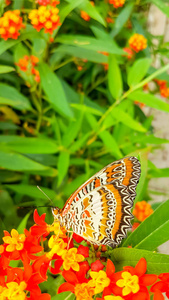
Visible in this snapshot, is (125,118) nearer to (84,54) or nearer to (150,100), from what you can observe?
(150,100)

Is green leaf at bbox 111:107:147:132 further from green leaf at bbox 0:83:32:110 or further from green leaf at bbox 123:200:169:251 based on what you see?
green leaf at bbox 123:200:169:251

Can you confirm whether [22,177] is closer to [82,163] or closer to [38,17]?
[82,163]

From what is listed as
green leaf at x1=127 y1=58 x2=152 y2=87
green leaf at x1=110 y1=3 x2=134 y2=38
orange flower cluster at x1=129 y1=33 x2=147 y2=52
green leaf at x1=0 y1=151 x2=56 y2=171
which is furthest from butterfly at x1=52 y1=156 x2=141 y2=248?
green leaf at x1=110 y1=3 x2=134 y2=38

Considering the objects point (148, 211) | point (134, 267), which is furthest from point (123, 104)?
point (134, 267)

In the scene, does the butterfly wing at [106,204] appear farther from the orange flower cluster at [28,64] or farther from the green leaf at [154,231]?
the orange flower cluster at [28,64]

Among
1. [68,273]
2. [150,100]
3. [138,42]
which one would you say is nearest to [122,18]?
[138,42]

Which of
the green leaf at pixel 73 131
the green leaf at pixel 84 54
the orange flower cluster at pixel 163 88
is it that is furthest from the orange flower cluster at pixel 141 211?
the orange flower cluster at pixel 163 88
